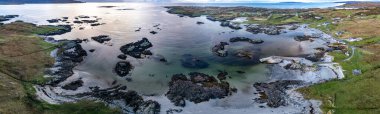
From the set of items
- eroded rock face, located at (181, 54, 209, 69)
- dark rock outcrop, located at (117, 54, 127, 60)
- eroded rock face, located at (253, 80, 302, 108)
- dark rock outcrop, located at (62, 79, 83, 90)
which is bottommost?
eroded rock face, located at (253, 80, 302, 108)

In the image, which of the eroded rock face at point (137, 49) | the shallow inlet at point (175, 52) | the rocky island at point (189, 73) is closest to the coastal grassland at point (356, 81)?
the rocky island at point (189, 73)

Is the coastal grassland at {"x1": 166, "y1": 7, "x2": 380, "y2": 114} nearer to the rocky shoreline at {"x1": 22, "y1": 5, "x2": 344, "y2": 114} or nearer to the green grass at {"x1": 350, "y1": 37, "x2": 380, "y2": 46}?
the green grass at {"x1": 350, "y1": 37, "x2": 380, "y2": 46}

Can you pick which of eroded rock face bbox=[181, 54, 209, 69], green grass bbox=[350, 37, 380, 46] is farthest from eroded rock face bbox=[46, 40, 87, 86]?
green grass bbox=[350, 37, 380, 46]

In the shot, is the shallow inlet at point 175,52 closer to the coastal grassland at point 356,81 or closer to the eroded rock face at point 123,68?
the eroded rock face at point 123,68

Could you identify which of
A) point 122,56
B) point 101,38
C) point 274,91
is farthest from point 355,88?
point 101,38

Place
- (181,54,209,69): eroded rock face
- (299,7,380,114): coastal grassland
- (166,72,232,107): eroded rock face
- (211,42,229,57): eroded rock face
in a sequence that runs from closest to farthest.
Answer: (299,7,380,114): coastal grassland < (166,72,232,107): eroded rock face < (181,54,209,69): eroded rock face < (211,42,229,57): eroded rock face

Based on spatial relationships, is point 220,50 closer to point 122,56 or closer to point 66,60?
point 122,56
